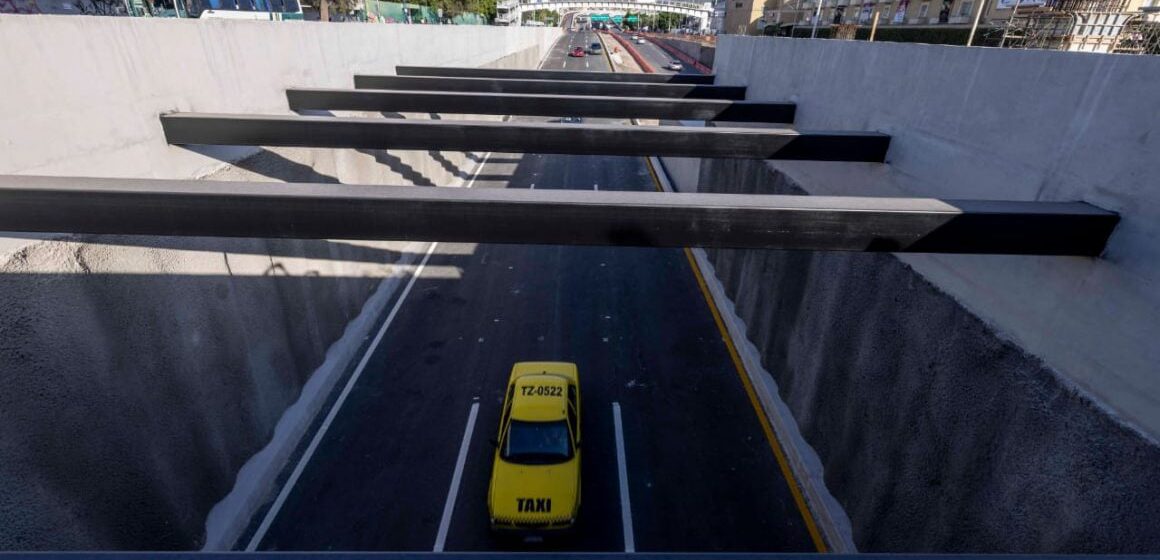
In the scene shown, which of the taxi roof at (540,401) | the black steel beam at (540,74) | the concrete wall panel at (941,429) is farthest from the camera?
the black steel beam at (540,74)

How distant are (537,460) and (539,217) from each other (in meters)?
5.32

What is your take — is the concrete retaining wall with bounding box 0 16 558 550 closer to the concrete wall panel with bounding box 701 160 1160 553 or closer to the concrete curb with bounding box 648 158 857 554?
the concrete curb with bounding box 648 158 857 554

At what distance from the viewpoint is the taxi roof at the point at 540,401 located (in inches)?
372

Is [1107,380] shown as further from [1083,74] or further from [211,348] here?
[211,348]

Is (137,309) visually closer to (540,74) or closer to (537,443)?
(537,443)

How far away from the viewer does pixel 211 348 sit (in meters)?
8.71

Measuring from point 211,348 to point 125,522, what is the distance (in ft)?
8.87

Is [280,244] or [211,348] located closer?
[211,348]

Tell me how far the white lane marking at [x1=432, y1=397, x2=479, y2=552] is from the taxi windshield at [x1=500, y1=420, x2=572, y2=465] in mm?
1526

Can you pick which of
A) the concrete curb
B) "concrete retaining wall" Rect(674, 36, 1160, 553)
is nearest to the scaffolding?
"concrete retaining wall" Rect(674, 36, 1160, 553)

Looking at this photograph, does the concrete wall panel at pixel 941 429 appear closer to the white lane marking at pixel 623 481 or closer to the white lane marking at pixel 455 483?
the white lane marking at pixel 623 481

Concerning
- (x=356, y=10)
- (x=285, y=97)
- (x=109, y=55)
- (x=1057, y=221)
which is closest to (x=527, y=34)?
(x=356, y=10)

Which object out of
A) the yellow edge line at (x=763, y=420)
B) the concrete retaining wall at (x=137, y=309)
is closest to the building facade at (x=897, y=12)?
the yellow edge line at (x=763, y=420)

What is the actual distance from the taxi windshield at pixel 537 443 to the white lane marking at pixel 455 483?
5.01 ft
